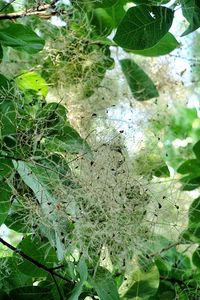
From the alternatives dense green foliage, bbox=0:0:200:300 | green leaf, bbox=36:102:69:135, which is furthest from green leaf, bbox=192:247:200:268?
green leaf, bbox=36:102:69:135

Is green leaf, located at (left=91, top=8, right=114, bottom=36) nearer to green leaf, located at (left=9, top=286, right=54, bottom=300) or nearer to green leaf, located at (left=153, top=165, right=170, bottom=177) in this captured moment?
green leaf, located at (left=153, top=165, right=170, bottom=177)

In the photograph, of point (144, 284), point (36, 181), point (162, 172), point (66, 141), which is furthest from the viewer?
point (162, 172)

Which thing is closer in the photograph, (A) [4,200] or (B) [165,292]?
(A) [4,200]

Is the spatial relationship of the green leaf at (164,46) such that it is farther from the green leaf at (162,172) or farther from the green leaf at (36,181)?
the green leaf at (36,181)

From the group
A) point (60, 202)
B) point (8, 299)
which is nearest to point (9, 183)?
point (60, 202)

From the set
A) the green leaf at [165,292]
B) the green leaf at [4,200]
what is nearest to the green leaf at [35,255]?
the green leaf at [4,200]

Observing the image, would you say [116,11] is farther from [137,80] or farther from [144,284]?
[144,284]

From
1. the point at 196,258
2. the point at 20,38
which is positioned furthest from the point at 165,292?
the point at 20,38
